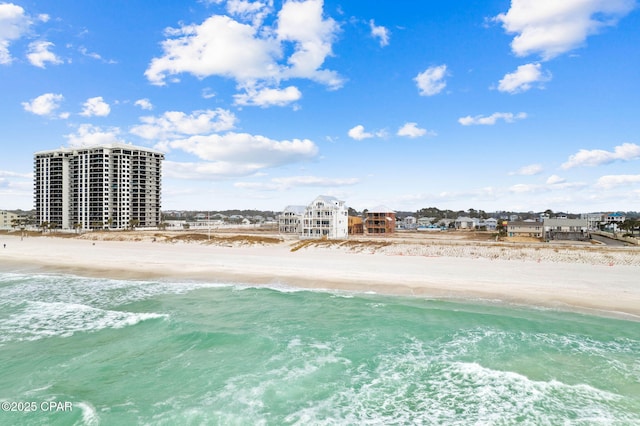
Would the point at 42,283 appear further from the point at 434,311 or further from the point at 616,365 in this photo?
the point at 616,365

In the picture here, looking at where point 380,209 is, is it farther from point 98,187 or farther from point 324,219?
point 98,187

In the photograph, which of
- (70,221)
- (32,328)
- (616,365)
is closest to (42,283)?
(32,328)

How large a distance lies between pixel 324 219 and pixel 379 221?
2178 cm

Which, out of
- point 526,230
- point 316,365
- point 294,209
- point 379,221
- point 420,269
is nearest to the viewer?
A: point 316,365

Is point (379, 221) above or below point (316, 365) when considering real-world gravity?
above

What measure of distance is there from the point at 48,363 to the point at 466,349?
1775 centimetres

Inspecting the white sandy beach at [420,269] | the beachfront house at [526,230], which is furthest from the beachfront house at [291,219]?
the beachfront house at [526,230]

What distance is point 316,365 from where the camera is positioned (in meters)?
13.9

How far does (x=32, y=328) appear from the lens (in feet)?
60.5

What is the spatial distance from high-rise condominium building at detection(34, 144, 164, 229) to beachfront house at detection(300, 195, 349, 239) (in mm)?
61038

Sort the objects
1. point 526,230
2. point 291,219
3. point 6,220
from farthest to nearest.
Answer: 1. point 6,220
2. point 291,219
3. point 526,230

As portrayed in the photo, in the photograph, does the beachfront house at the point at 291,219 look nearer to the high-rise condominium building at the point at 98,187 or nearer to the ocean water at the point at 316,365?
the high-rise condominium building at the point at 98,187

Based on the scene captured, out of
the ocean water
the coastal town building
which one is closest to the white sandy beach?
the ocean water

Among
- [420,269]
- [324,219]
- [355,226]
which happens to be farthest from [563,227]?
[420,269]
